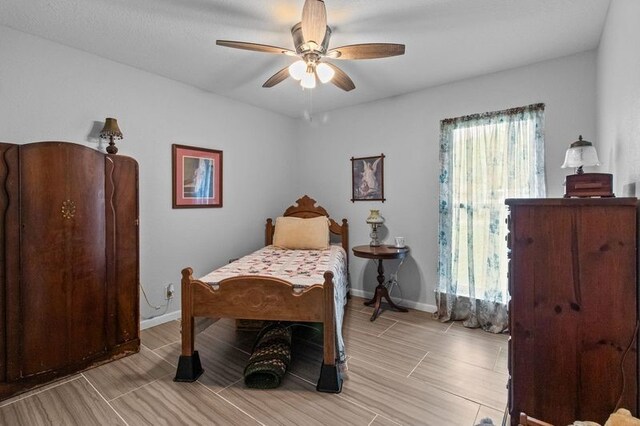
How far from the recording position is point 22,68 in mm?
2293

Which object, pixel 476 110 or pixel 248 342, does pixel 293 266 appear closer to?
pixel 248 342

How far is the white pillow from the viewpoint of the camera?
3.77m

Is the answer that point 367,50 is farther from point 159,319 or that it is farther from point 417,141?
point 159,319

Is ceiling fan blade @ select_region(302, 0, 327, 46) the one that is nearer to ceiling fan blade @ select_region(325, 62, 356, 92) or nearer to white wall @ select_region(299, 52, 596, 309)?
ceiling fan blade @ select_region(325, 62, 356, 92)

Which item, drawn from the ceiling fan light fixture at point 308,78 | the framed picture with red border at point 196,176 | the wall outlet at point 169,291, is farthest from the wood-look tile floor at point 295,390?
the ceiling fan light fixture at point 308,78

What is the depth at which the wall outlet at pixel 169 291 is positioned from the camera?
3.20 meters

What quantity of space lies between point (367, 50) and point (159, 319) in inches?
124

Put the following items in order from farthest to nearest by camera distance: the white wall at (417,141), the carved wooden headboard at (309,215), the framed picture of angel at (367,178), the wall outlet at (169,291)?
the carved wooden headboard at (309,215)
the framed picture of angel at (367,178)
the wall outlet at (169,291)
the white wall at (417,141)

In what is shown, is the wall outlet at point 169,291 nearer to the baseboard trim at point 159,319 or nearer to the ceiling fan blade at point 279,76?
the baseboard trim at point 159,319

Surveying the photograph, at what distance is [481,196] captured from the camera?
3.06 metres

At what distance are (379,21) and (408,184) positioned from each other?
1911 mm

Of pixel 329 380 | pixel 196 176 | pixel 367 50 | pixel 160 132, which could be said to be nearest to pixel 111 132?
pixel 160 132

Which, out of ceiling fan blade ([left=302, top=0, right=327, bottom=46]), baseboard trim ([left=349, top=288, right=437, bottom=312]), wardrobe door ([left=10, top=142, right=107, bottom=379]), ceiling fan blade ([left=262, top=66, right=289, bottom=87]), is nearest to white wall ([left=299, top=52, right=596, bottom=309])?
baseboard trim ([left=349, top=288, right=437, bottom=312])

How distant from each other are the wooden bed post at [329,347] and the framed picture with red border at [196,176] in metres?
2.12
